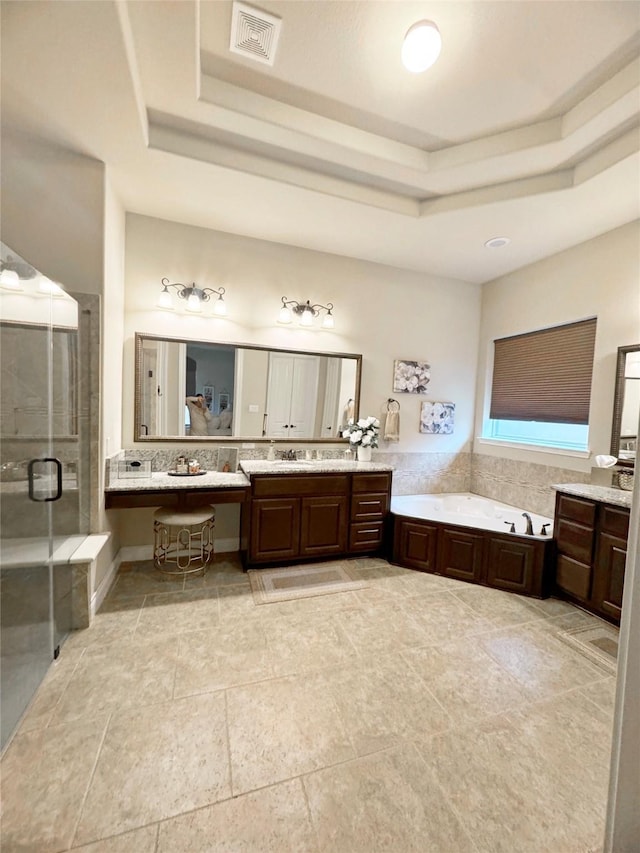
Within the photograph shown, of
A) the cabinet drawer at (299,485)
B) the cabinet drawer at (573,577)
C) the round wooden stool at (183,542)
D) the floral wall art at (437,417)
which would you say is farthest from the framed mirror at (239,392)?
the cabinet drawer at (573,577)

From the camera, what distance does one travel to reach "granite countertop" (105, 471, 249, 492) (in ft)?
8.81

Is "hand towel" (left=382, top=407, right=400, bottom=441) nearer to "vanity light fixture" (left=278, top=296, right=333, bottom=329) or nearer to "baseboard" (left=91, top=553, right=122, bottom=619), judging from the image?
"vanity light fixture" (left=278, top=296, right=333, bottom=329)

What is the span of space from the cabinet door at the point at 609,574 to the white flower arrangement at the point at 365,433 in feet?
6.53

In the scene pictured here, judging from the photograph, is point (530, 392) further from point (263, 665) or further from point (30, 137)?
point (30, 137)

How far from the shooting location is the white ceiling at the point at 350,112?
165cm

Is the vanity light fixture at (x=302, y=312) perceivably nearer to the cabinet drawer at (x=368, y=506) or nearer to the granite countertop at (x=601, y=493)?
the cabinet drawer at (x=368, y=506)

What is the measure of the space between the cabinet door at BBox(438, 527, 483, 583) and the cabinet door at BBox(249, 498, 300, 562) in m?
1.34

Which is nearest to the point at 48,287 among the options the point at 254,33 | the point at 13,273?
the point at 13,273

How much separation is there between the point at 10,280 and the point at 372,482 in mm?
2901

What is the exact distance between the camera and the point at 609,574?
2486 millimetres

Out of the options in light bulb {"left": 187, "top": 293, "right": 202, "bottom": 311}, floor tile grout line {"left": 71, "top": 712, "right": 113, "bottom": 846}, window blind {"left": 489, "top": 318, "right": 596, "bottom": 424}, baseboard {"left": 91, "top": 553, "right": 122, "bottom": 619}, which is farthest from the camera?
window blind {"left": 489, "top": 318, "right": 596, "bottom": 424}

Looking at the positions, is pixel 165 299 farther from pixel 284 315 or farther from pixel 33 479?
pixel 33 479

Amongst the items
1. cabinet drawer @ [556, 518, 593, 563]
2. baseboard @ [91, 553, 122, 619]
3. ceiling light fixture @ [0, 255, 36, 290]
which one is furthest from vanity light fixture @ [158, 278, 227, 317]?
cabinet drawer @ [556, 518, 593, 563]

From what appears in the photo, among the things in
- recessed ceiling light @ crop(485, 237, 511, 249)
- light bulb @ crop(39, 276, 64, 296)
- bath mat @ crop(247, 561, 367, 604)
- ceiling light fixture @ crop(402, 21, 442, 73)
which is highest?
ceiling light fixture @ crop(402, 21, 442, 73)
